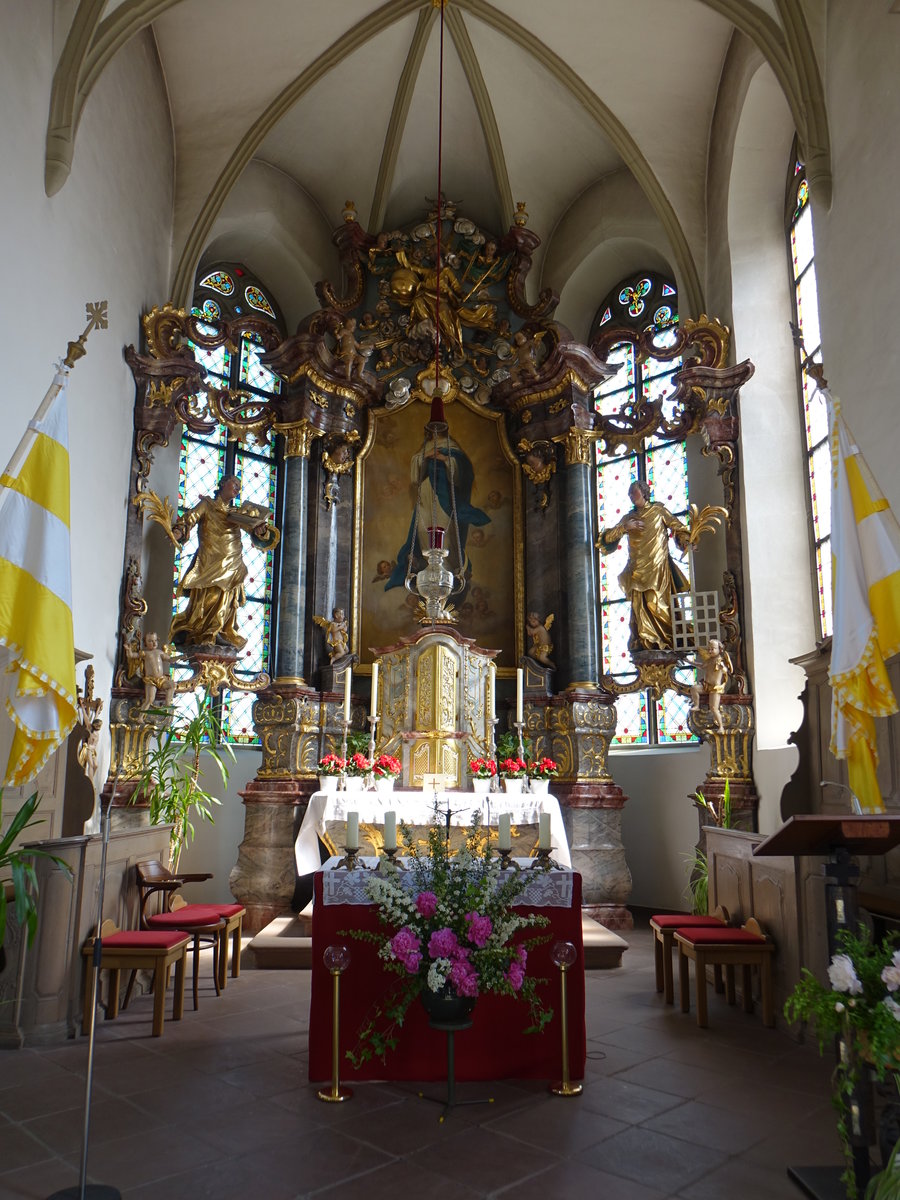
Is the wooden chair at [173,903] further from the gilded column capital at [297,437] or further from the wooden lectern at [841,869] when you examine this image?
the gilded column capital at [297,437]

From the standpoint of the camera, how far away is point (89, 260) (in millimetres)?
8484

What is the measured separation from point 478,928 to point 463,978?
0.23 meters

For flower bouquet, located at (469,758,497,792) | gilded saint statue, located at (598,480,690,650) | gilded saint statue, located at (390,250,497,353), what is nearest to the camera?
flower bouquet, located at (469,758,497,792)

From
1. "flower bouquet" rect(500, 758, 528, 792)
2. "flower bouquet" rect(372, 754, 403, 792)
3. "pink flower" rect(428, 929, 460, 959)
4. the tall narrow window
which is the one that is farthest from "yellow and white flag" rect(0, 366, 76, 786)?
the tall narrow window

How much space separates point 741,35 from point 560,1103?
33.8ft

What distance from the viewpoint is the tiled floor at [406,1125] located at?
3645mm

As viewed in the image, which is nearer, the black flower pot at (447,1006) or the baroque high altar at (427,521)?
the black flower pot at (447,1006)

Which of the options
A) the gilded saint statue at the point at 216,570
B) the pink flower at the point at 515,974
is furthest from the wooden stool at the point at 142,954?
the gilded saint statue at the point at 216,570

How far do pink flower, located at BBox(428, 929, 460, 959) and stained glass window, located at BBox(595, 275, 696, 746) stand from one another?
285 inches

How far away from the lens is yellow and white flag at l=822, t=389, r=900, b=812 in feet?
16.4

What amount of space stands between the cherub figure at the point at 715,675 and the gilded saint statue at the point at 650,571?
0.82 m

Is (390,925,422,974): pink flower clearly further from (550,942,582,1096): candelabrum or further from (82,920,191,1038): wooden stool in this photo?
(82,920,191,1038): wooden stool

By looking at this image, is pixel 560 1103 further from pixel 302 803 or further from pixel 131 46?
pixel 131 46

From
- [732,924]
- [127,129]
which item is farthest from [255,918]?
[127,129]
